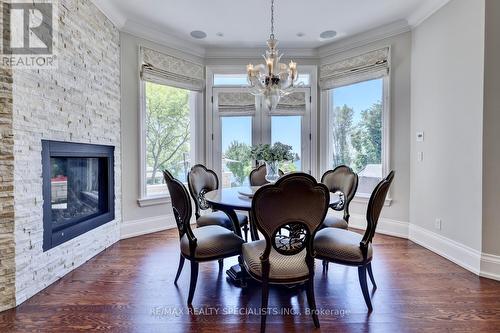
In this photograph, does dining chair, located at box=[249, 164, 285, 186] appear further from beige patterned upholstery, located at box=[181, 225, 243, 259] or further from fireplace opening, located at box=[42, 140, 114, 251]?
fireplace opening, located at box=[42, 140, 114, 251]

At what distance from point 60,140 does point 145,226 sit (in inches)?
73.4

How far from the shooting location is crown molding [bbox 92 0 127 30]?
322 cm

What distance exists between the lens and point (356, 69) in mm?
4184

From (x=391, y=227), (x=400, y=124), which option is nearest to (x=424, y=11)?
(x=400, y=124)

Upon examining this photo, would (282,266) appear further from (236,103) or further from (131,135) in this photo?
(236,103)

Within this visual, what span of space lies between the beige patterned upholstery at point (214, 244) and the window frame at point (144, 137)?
2.08 metres

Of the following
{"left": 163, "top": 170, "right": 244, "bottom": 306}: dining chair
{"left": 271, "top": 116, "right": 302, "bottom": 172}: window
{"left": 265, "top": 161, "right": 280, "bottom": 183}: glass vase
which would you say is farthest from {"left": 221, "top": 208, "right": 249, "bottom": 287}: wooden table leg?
{"left": 271, "top": 116, "right": 302, "bottom": 172}: window

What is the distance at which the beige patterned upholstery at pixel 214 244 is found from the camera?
212 cm

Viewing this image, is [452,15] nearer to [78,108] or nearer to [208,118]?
[208,118]

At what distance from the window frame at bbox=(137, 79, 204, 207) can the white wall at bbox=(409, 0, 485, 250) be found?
3.20m

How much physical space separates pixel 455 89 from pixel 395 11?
4.40 feet

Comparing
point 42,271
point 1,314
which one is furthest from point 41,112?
point 1,314

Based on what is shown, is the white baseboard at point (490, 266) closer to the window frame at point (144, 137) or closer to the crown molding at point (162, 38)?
the window frame at point (144, 137)

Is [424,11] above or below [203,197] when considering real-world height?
above
